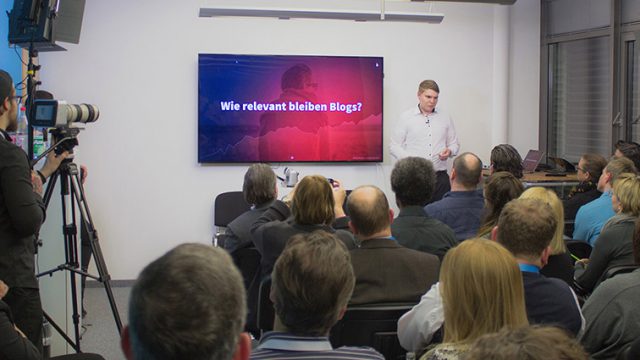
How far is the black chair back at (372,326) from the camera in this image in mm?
2654

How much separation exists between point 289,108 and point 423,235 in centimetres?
365

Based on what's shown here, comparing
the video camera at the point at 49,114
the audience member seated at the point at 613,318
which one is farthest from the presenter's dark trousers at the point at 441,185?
the audience member seated at the point at 613,318

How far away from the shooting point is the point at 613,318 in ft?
8.91

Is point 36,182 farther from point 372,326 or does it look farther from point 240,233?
point 372,326

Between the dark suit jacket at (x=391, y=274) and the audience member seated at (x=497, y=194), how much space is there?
0.92 metres

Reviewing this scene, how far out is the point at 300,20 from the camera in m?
7.06

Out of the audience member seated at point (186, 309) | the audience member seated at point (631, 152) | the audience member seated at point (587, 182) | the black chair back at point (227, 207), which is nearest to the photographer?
the audience member seated at point (186, 309)

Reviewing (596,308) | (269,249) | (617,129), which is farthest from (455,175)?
(617,129)

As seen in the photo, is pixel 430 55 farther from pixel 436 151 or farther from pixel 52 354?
pixel 52 354

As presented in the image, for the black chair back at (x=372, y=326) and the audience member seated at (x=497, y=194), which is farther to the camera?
the audience member seated at (x=497, y=194)

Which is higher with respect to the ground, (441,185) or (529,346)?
(441,185)

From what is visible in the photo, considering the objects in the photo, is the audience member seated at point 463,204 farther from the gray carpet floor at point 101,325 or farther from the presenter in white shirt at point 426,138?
the presenter in white shirt at point 426,138

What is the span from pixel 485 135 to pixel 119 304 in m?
3.81

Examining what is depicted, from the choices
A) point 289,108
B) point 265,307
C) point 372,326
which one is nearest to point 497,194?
point 265,307
